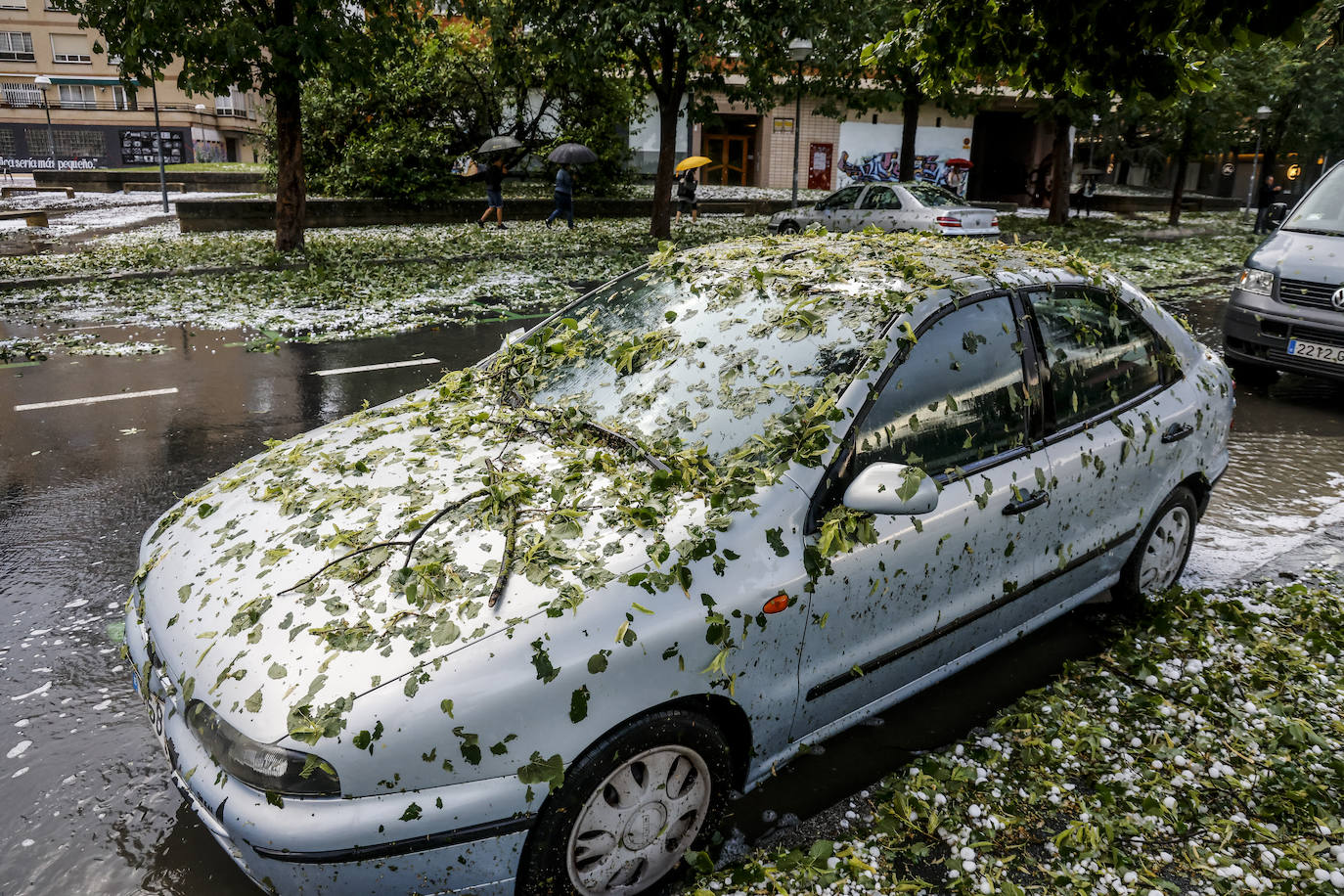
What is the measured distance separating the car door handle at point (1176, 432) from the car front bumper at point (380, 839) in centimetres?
324

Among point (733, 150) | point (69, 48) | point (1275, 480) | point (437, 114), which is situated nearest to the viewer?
point (1275, 480)

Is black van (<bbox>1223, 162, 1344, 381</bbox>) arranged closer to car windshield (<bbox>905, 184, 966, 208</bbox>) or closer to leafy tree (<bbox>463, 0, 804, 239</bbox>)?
car windshield (<bbox>905, 184, 966, 208</bbox>)

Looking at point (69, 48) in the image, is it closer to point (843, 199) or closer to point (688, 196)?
point (688, 196)

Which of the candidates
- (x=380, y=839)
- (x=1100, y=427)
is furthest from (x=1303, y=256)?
(x=380, y=839)

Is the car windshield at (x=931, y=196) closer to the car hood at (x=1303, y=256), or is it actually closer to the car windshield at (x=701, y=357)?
the car hood at (x=1303, y=256)

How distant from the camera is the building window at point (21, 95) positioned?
52562 millimetres

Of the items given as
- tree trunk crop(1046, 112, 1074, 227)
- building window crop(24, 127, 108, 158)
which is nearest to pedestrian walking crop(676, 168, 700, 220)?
tree trunk crop(1046, 112, 1074, 227)

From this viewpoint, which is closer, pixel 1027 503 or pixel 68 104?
pixel 1027 503

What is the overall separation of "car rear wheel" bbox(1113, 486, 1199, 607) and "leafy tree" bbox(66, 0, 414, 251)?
13.8 m

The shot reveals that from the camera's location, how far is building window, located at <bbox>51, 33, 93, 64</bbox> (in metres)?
54.2

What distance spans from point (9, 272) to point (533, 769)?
1592 centimetres

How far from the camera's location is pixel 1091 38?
446 centimetres

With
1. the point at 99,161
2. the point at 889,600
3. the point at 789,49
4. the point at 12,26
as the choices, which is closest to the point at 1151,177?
the point at 789,49

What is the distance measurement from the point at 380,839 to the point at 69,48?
67.7 meters
